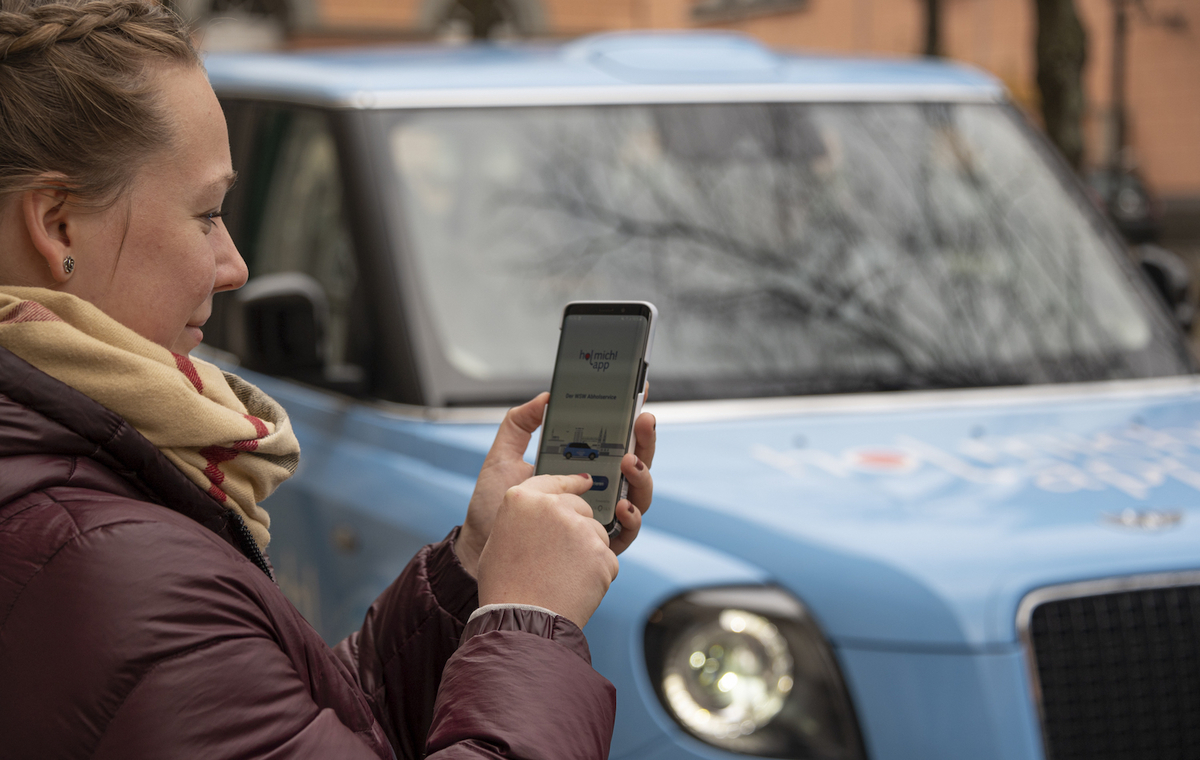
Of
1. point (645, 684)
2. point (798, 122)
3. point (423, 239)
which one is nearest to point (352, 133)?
point (423, 239)

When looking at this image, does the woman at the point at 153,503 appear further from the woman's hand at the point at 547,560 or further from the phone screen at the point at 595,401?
the phone screen at the point at 595,401

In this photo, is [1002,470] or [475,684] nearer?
[475,684]

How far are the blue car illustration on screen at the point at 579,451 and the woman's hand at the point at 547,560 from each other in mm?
268

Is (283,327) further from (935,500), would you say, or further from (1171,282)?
(1171,282)

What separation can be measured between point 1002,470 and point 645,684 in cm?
Result: 85

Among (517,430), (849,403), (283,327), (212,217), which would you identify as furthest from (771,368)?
(212,217)

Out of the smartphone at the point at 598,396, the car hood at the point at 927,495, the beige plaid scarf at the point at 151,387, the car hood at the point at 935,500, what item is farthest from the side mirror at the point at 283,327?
the beige plaid scarf at the point at 151,387

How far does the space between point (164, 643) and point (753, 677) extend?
1346 mm

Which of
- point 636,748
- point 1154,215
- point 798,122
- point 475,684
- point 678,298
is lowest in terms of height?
point 1154,215

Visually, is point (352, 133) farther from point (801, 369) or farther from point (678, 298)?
point (801, 369)

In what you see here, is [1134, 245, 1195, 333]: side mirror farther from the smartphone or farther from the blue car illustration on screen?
the blue car illustration on screen

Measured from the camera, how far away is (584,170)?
339 cm

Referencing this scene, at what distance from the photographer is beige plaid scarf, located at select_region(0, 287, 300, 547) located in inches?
48.6

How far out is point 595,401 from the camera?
172 centimetres
